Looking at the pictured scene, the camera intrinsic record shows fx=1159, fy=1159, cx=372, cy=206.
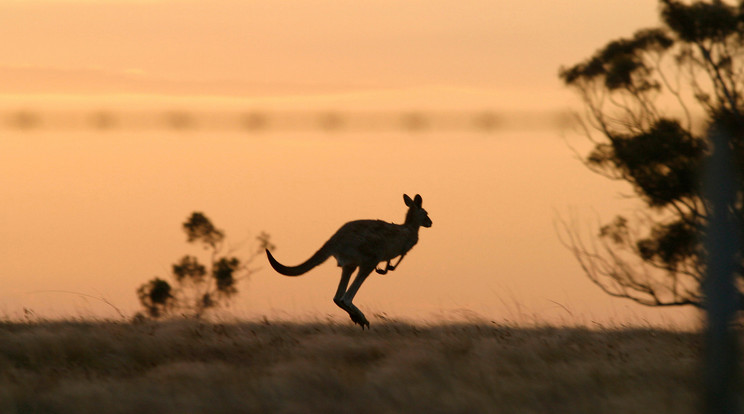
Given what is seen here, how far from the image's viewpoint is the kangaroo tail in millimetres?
14616

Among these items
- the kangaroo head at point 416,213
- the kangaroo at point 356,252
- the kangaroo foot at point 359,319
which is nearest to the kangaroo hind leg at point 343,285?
the kangaroo at point 356,252

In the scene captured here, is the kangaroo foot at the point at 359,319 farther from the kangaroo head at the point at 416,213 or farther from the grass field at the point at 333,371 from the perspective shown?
the kangaroo head at the point at 416,213

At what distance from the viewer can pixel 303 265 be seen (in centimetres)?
1493

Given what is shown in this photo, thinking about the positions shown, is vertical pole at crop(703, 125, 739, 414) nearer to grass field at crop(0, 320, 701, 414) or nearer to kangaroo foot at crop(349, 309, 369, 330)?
grass field at crop(0, 320, 701, 414)

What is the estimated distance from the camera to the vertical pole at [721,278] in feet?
20.1

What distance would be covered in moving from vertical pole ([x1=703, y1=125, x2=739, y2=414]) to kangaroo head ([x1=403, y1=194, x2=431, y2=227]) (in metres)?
10.4

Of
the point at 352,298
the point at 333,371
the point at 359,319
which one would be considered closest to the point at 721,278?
the point at 333,371

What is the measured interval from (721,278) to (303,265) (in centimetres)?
922

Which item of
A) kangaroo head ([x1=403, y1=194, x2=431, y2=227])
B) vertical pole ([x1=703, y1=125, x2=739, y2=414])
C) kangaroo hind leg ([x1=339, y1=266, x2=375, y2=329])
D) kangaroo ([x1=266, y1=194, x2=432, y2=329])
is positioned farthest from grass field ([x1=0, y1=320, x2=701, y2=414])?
kangaroo head ([x1=403, y1=194, x2=431, y2=227])

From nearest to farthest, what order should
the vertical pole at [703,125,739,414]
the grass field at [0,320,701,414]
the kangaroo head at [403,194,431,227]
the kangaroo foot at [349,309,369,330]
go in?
1. the vertical pole at [703,125,739,414]
2. the grass field at [0,320,701,414]
3. the kangaroo foot at [349,309,369,330]
4. the kangaroo head at [403,194,431,227]

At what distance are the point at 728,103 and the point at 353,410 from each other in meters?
15.5

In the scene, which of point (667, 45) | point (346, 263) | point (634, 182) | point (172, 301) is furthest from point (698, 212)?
point (172, 301)

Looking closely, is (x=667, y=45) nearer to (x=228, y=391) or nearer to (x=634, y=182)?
(x=634, y=182)

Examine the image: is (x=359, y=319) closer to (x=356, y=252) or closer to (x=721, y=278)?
(x=356, y=252)
